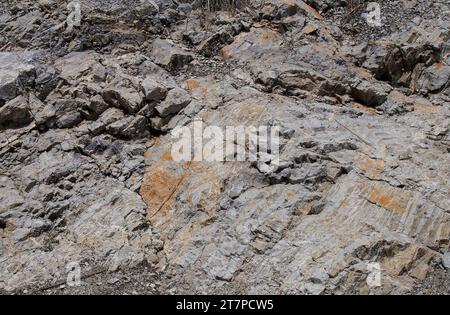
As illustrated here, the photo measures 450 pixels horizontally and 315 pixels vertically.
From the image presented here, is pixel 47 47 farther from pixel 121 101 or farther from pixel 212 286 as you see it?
pixel 212 286

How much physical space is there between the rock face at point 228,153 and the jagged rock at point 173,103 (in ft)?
0.08

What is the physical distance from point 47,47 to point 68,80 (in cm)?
96

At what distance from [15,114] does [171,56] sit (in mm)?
2360

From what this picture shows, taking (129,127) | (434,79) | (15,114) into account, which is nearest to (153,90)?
(129,127)

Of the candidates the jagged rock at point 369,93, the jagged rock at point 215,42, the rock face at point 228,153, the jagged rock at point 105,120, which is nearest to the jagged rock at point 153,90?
the rock face at point 228,153

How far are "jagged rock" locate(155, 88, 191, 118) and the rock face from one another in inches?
1.0

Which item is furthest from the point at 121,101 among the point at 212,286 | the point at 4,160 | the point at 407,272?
the point at 407,272

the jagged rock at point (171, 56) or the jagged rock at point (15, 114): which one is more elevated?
the jagged rock at point (171, 56)

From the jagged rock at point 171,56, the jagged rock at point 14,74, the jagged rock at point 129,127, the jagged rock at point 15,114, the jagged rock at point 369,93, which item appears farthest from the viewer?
the jagged rock at point 171,56

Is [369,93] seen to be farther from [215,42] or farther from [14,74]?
[14,74]

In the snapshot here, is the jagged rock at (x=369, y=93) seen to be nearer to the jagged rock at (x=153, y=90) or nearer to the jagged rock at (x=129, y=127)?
the jagged rock at (x=153, y=90)

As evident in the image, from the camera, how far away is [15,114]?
6719mm

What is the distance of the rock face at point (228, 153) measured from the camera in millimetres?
→ 5301

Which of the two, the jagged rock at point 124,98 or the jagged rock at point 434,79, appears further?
the jagged rock at point 434,79
